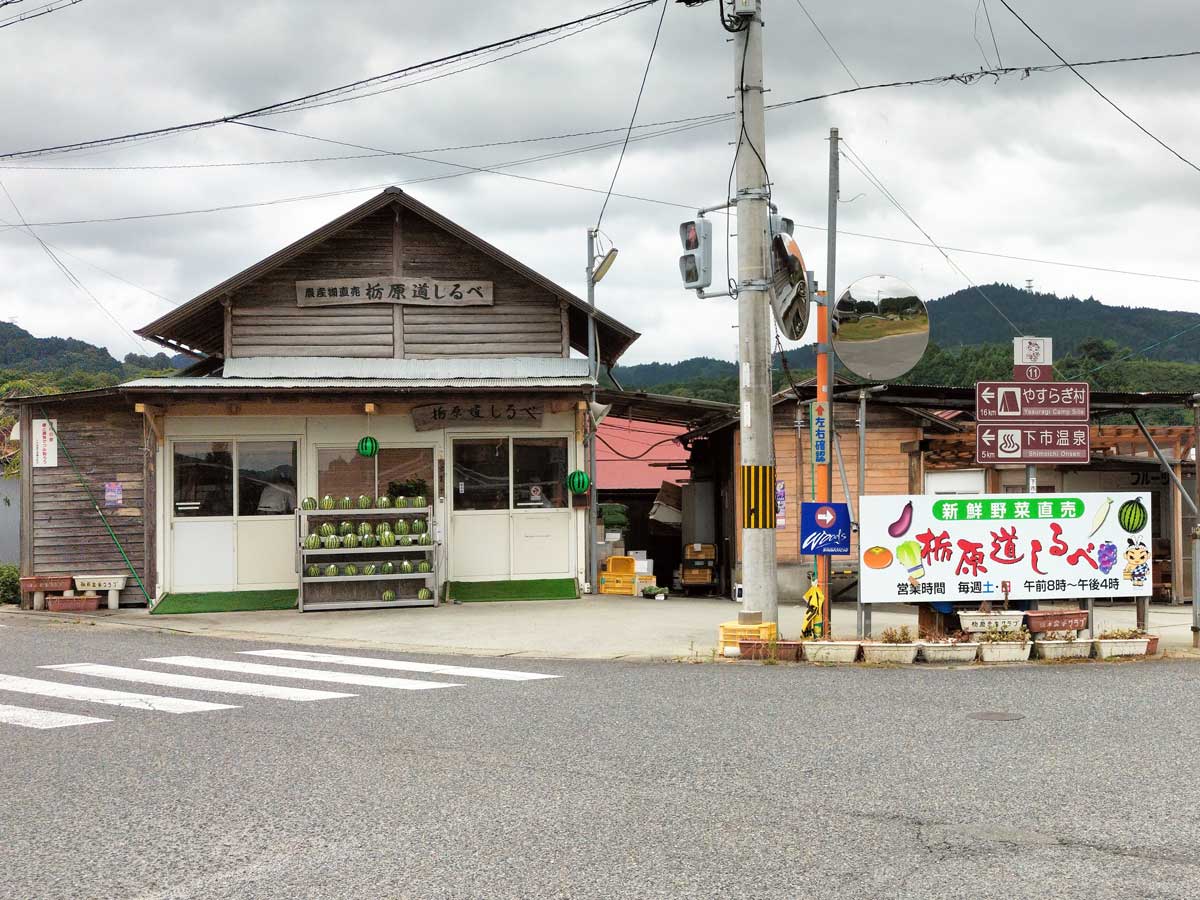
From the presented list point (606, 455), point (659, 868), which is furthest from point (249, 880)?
point (606, 455)

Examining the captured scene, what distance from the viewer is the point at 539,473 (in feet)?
59.3

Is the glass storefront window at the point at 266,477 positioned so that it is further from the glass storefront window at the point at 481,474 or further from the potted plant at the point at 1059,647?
the potted plant at the point at 1059,647

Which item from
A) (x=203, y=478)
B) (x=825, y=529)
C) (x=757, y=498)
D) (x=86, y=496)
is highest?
(x=203, y=478)

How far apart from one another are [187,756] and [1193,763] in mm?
6400

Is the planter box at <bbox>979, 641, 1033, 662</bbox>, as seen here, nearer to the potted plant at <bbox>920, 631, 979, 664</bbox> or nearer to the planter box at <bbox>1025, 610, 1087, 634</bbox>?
the potted plant at <bbox>920, 631, 979, 664</bbox>

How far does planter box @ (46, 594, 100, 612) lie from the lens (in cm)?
1695

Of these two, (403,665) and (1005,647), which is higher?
(1005,647)

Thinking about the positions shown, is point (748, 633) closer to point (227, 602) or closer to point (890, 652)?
point (890, 652)

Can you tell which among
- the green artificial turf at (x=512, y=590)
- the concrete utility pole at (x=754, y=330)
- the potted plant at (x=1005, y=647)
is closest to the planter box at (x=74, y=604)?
the green artificial turf at (x=512, y=590)

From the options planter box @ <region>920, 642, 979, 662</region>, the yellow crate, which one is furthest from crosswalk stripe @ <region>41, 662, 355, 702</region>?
planter box @ <region>920, 642, 979, 662</region>

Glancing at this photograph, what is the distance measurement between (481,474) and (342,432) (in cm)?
227

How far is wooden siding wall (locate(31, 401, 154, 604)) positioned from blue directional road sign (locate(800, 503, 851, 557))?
10228mm

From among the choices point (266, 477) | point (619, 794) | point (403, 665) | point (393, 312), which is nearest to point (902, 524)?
point (403, 665)

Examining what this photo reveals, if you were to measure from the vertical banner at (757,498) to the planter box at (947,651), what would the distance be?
207 centimetres
